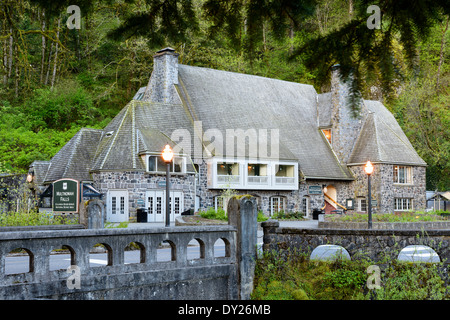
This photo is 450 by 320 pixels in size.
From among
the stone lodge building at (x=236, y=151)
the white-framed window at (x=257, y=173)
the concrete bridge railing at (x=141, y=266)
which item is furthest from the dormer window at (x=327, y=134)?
the concrete bridge railing at (x=141, y=266)

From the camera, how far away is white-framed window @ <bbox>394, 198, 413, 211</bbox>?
43.6 metres

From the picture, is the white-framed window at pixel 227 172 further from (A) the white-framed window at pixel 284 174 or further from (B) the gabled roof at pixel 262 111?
(A) the white-framed window at pixel 284 174

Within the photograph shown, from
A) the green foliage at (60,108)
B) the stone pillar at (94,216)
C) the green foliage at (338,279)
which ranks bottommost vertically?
the green foliage at (338,279)

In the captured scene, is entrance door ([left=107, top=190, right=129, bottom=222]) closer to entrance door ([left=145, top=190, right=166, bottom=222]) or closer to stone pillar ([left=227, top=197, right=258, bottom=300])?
entrance door ([left=145, top=190, right=166, bottom=222])

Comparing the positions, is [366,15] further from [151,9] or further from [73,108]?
[73,108]

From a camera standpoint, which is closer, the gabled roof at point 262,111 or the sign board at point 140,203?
the sign board at point 140,203

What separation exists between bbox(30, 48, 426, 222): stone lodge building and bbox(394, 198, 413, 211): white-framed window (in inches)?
3.2

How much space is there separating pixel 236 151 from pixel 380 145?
41.1ft

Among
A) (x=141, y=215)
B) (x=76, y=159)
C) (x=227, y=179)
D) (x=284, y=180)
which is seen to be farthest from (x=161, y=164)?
(x=284, y=180)

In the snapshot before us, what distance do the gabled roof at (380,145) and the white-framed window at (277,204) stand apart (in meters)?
7.23

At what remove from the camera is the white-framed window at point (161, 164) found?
3434cm
